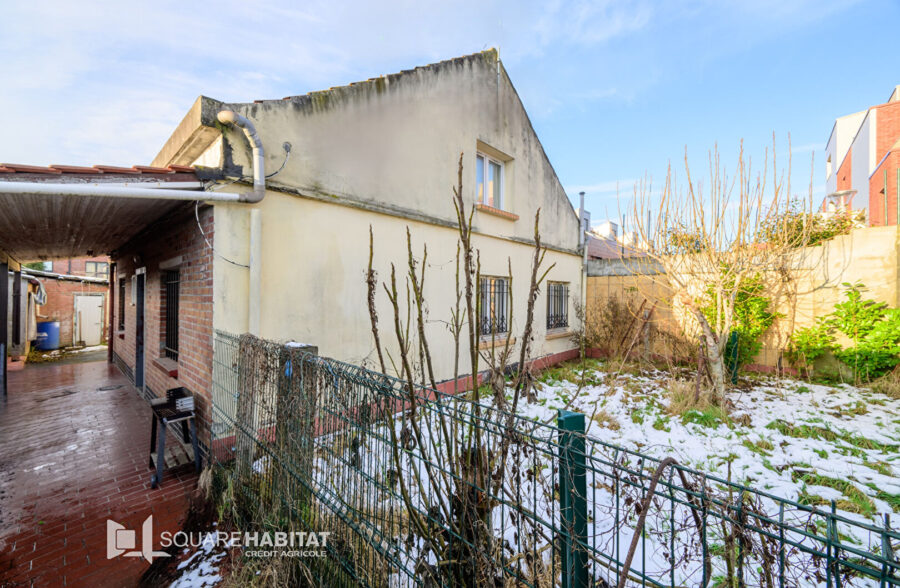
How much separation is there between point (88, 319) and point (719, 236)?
69.6ft

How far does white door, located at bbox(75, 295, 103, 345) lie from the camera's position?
14938 millimetres

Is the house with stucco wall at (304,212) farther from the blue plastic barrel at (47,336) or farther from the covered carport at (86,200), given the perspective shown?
the blue plastic barrel at (47,336)

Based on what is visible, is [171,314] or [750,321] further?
[750,321]

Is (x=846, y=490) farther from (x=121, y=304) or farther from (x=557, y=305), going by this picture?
(x=121, y=304)

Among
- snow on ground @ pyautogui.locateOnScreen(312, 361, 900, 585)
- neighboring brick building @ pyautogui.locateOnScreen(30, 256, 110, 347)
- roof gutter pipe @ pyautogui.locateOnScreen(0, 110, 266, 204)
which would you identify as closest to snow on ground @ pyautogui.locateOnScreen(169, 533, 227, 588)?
snow on ground @ pyautogui.locateOnScreen(312, 361, 900, 585)

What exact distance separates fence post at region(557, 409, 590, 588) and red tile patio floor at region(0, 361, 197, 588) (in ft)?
10.0

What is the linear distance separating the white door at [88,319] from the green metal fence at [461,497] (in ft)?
56.4

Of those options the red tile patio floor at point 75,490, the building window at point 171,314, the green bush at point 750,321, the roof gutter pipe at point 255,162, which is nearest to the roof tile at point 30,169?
→ the roof gutter pipe at point 255,162

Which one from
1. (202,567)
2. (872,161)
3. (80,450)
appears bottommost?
(202,567)

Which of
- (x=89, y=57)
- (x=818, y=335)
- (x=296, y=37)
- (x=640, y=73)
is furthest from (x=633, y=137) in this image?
(x=89, y=57)

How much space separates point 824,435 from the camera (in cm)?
457

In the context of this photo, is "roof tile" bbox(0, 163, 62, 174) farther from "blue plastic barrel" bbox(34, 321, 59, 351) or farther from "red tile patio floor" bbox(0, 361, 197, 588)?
"blue plastic barrel" bbox(34, 321, 59, 351)

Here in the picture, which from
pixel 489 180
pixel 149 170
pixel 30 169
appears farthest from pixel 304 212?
pixel 489 180

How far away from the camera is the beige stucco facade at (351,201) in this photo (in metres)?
4.06
